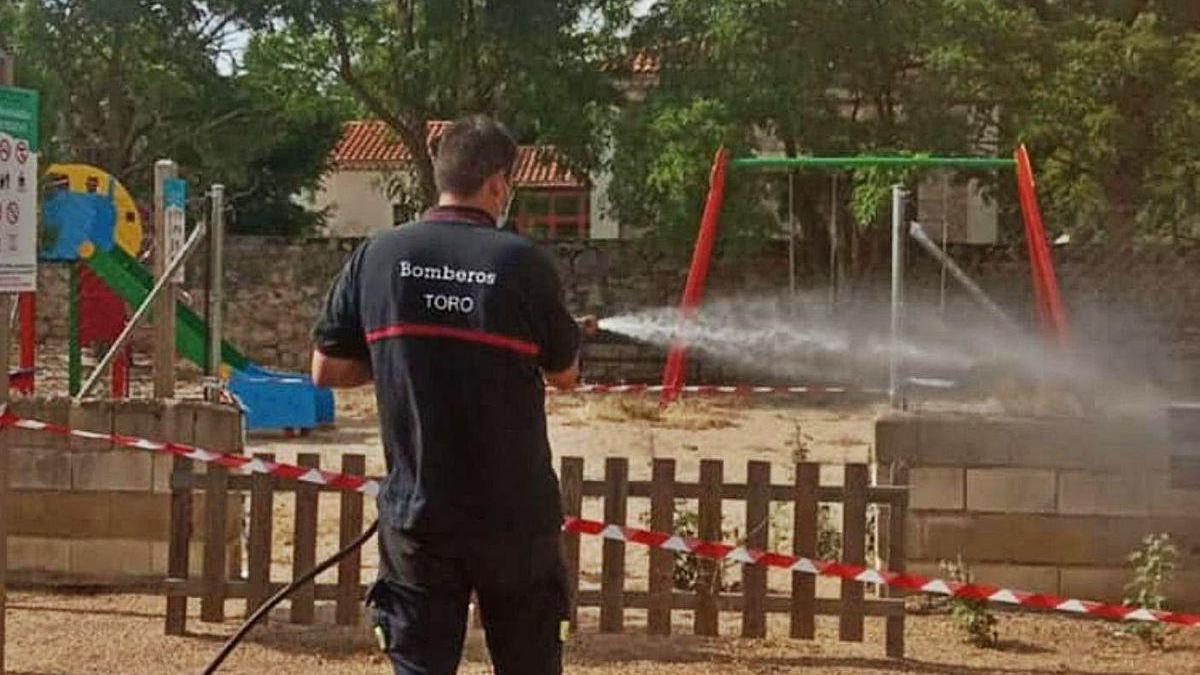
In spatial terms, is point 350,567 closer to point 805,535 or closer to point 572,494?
point 572,494

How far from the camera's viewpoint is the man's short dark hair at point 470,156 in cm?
341

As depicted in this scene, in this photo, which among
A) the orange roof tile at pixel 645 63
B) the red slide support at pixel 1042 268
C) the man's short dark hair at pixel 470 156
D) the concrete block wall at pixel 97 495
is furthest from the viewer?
the orange roof tile at pixel 645 63

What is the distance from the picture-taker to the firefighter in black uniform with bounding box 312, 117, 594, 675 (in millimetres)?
3297

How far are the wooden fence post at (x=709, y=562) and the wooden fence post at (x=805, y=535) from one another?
0.29 meters

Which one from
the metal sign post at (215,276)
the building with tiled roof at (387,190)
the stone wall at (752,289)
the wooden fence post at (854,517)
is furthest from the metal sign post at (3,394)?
the stone wall at (752,289)

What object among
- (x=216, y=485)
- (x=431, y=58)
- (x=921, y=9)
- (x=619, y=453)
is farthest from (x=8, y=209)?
(x=431, y=58)

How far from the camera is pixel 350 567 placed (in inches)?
253

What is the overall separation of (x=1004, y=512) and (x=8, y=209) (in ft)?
13.6

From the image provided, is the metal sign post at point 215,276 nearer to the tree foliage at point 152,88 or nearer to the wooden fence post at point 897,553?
the wooden fence post at point 897,553

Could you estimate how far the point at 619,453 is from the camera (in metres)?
13.9

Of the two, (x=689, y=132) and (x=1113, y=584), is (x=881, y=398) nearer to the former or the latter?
(x=689, y=132)

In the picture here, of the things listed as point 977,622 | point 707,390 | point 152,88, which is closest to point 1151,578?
point 977,622

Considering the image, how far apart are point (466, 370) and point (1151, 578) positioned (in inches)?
169

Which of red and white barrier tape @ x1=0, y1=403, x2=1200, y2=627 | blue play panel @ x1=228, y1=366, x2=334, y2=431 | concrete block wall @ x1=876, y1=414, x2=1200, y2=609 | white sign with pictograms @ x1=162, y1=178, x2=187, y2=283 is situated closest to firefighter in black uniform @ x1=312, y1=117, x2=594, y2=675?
red and white barrier tape @ x1=0, y1=403, x2=1200, y2=627
